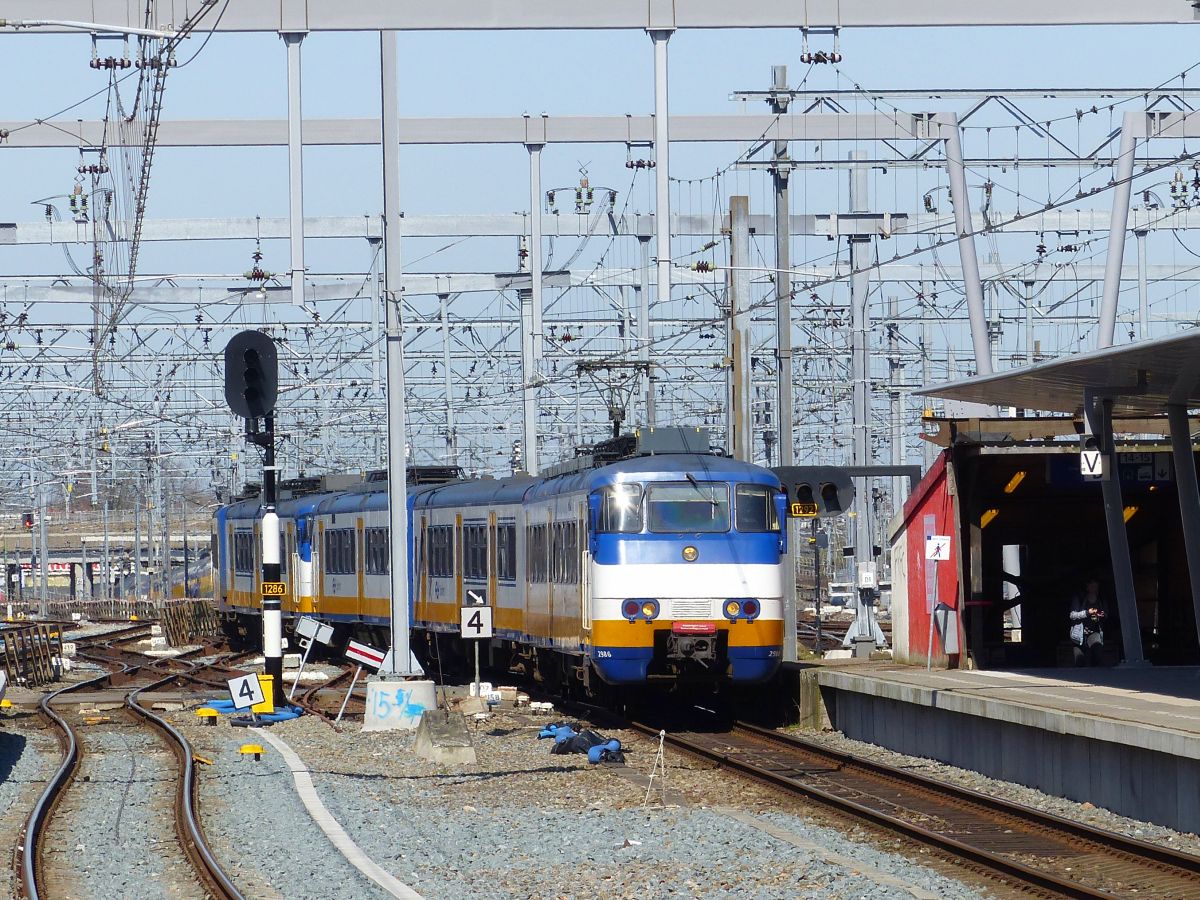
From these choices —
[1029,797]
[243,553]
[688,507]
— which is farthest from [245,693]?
[243,553]

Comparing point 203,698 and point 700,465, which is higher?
point 700,465

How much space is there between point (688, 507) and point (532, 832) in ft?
25.7

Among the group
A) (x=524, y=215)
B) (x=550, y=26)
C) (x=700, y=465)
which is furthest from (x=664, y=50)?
(x=524, y=215)

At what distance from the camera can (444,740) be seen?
18.2 m

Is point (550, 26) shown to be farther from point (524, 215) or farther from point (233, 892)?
point (524, 215)

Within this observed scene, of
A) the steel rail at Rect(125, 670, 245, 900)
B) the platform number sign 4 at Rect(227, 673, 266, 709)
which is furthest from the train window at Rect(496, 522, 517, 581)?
the steel rail at Rect(125, 670, 245, 900)

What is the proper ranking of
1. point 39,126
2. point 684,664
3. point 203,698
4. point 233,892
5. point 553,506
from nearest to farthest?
1. point 233,892
2. point 684,664
3. point 553,506
4. point 203,698
5. point 39,126

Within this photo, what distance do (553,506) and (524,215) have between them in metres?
17.9

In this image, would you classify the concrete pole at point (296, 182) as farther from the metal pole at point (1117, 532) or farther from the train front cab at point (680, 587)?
Answer: the metal pole at point (1117, 532)

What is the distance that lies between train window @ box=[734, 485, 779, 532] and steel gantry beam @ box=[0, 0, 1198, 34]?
17.7ft

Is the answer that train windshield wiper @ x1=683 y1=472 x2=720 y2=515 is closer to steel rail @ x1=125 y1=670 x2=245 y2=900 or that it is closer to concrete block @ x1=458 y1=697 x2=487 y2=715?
concrete block @ x1=458 y1=697 x2=487 y2=715

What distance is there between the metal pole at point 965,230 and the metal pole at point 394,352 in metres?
7.45

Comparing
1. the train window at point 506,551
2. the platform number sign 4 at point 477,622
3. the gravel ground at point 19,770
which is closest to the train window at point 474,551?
the train window at point 506,551

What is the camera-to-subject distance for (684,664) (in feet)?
68.8
